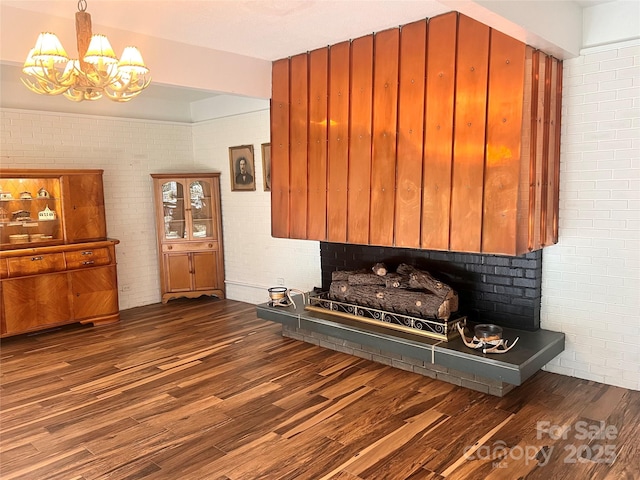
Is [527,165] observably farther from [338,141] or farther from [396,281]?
[338,141]

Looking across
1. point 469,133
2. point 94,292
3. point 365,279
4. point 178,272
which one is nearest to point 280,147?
point 365,279

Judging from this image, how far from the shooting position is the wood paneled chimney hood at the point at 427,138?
11.1 ft

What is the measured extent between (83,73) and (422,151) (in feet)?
8.08

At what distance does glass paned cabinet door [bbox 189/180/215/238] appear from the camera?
22.2ft

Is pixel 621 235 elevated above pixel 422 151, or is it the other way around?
pixel 422 151

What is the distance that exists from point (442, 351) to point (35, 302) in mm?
4428

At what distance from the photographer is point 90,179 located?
576 cm

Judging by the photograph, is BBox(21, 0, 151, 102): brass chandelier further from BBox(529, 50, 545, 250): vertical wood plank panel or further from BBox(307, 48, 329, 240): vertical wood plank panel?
BBox(529, 50, 545, 250): vertical wood plank panel

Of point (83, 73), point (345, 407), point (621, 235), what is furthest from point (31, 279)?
point (621, 235)

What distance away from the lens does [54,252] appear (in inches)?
214

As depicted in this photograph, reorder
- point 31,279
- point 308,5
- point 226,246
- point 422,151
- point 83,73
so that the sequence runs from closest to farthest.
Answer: point 83,73 → point 308,5 → point 422,151 → point 31,279 → point 226,246

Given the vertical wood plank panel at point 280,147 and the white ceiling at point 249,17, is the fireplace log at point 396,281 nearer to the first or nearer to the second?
the vertical wood plank panel at point 280,147

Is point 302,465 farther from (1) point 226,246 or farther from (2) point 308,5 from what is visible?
(1) point 226,246

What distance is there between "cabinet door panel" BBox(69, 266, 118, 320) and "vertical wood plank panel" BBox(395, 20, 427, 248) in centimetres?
376
